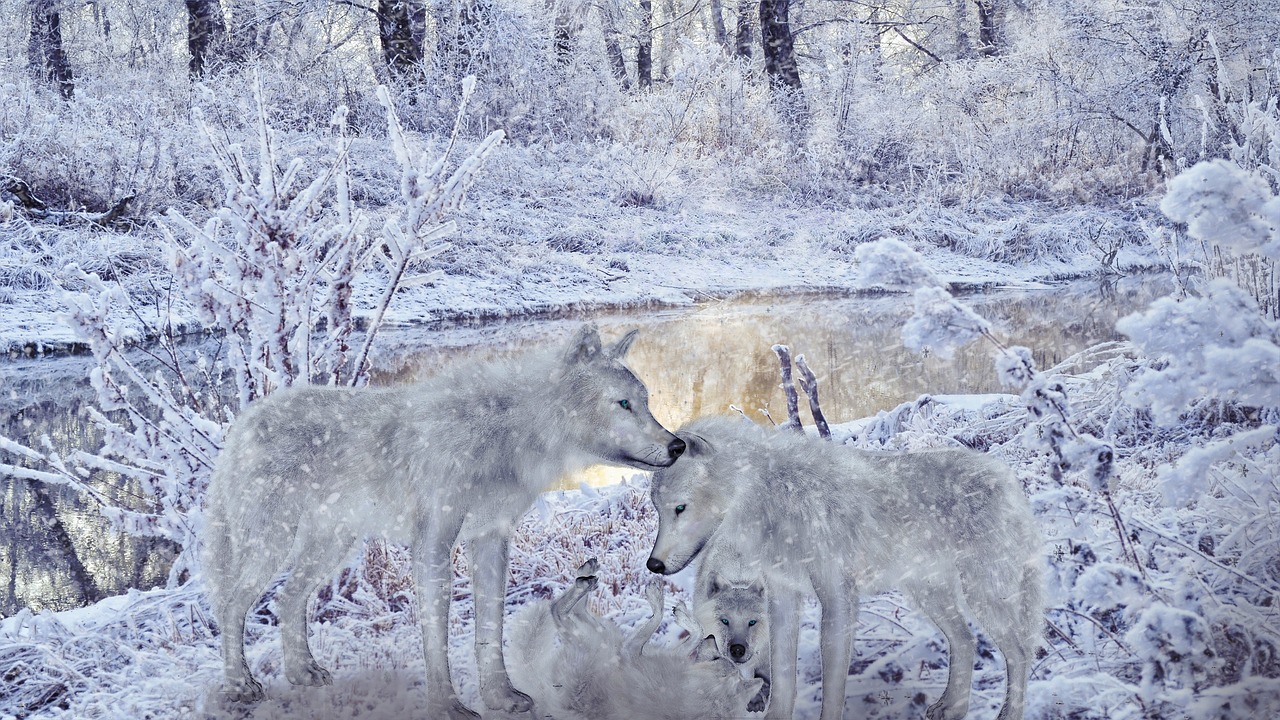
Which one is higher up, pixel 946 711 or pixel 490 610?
pixel 490 610

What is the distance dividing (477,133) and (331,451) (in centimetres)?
159

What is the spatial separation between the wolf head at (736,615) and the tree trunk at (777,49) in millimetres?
1772

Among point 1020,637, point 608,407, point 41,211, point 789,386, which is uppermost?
point 41,211

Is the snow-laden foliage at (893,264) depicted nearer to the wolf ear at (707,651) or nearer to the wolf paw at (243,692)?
the wolf ear at (707,651)

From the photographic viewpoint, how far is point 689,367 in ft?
6.98

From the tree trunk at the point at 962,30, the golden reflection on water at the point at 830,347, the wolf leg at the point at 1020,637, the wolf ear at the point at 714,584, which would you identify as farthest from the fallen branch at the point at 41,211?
the wolf leg at the point at 1020,637

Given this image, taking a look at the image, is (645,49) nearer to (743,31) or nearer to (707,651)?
(743,31)

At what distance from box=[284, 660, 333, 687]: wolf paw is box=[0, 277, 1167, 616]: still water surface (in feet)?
2.17

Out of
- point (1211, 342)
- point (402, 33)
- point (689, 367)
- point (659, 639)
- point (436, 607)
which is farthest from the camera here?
point (402, 33)

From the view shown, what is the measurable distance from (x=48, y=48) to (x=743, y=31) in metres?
2.21

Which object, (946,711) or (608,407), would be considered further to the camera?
(946,711)

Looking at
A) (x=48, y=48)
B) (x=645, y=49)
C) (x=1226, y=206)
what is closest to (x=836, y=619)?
(x=1226, y=206)

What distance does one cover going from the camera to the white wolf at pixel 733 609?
136 centimetres

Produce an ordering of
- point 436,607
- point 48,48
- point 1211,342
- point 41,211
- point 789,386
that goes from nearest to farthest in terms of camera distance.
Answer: point 1211,342
point 436,607
point 789,386
point 41,211
point 48,48
